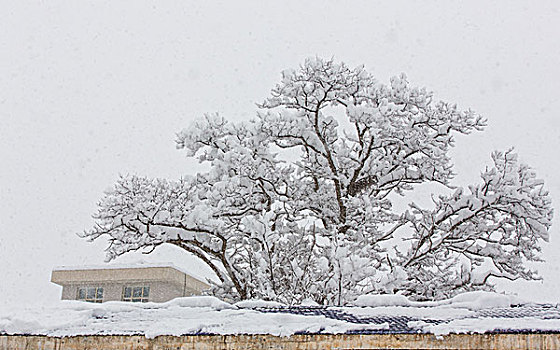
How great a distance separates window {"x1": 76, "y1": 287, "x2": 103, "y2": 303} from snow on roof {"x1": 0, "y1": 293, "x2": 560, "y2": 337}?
863 inches

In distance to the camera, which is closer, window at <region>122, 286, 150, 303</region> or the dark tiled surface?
the dark tiled surface

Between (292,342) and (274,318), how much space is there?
0.37 m

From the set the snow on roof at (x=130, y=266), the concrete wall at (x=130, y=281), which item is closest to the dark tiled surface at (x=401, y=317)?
the concrete wall at (x=130, y=281)

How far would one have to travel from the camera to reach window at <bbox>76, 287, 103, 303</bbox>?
2814 cm

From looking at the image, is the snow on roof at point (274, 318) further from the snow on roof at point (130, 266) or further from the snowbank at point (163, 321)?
the snow on roof at point (130, 266)

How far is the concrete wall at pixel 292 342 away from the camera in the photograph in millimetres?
5297

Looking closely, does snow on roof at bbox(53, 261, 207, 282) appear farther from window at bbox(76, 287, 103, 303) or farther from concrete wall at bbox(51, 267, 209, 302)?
window at bbox(76, 287, 103, 303)

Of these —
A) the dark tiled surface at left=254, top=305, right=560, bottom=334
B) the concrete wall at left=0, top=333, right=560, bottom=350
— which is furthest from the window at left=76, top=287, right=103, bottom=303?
the concrete wall at left=0, top=333, right=560, bottom=350

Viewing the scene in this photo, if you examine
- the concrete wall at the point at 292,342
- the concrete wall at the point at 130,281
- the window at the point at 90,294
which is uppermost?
the concrete wall at the point at 130,281

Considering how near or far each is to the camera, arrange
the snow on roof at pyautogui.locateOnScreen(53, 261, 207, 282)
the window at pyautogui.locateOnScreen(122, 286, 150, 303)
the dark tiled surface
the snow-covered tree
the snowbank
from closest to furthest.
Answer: the dark tiled surface, the snowbank, the snow-covered tree, the snow on roof at pyautogui.locateOnScreen(53, 261, 207, 282), the window at pyautogui.locateOnScreen(122, 286, 150, 303)

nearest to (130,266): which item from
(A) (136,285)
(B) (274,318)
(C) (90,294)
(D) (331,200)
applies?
(A) (136,285)

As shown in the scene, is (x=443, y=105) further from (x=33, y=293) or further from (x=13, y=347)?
(x=33, y=293)

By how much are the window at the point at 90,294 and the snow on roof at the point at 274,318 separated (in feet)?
71.9

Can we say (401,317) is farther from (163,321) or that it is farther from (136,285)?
(136,285)
